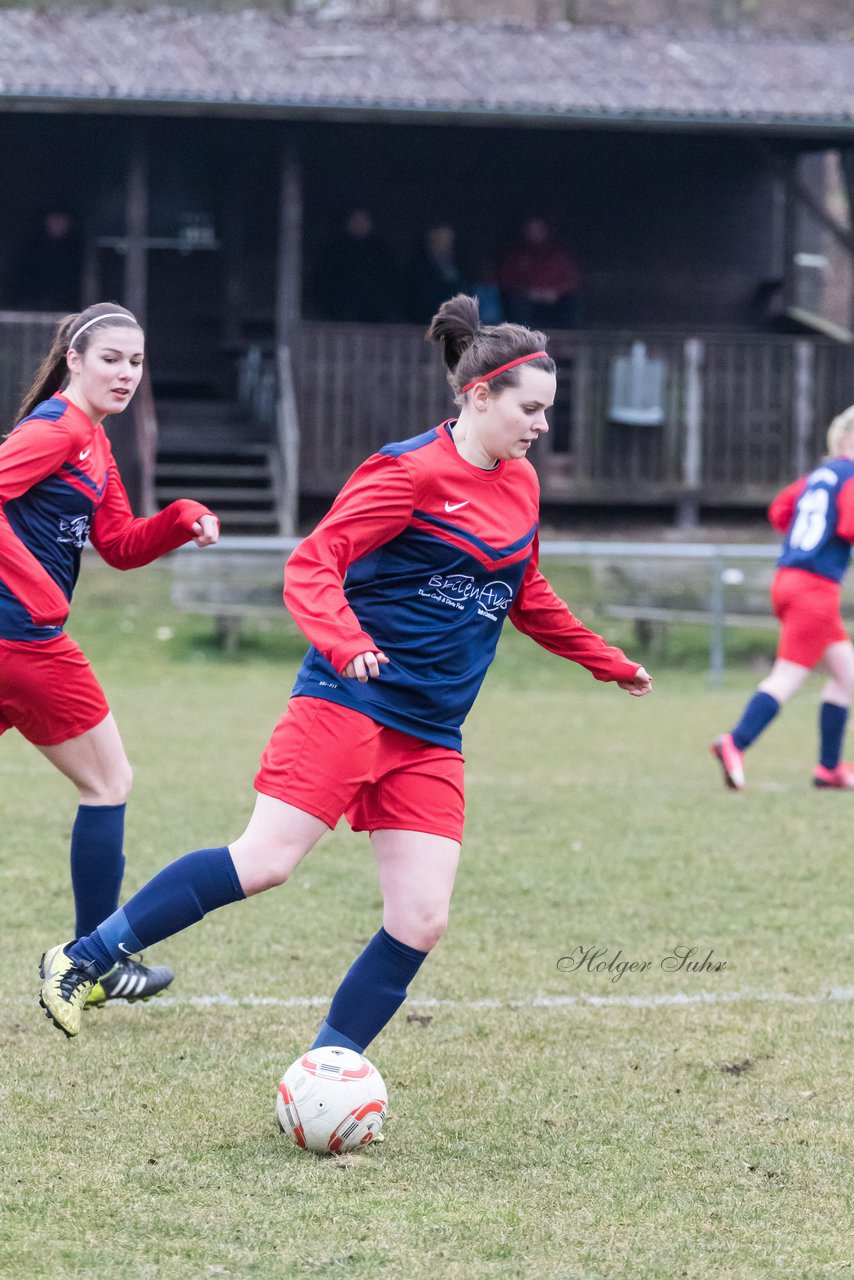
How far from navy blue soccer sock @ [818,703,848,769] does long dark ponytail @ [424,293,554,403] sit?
18.0 feet

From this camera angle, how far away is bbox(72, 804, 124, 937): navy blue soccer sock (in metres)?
4.95

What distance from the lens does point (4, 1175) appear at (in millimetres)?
3574

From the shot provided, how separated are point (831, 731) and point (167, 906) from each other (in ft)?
19.6

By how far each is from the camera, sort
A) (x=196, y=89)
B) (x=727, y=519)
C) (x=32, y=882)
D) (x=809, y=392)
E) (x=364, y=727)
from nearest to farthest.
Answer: (x=364, y=727) < (x=32, y=882) < (x=196, y=89) < (x=809, y=392) < (x=727, y=519)

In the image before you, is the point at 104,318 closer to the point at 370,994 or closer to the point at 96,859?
the point at 96,859

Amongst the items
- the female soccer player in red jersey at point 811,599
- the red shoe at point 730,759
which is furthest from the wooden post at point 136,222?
the red shoe at point 730,759

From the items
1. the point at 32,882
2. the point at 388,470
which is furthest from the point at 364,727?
the point at 32,882

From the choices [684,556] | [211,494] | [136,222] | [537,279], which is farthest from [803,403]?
[136,222]

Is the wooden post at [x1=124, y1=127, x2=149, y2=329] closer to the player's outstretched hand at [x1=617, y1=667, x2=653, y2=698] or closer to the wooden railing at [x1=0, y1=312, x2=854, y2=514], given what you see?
the wooden railing at [x1=0, y1=312, x2=854, y2=514]

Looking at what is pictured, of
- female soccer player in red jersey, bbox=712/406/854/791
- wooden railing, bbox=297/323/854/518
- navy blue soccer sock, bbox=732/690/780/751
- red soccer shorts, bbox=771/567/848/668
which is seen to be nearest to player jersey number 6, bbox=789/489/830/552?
female soccer player in red jersey, bbox=712/406/854/791

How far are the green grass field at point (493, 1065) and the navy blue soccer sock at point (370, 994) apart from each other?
25 centimetres

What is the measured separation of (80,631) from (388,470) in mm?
11932

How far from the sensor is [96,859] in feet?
16.3

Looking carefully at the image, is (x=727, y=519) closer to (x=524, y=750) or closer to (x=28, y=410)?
(x=524, y=750)
